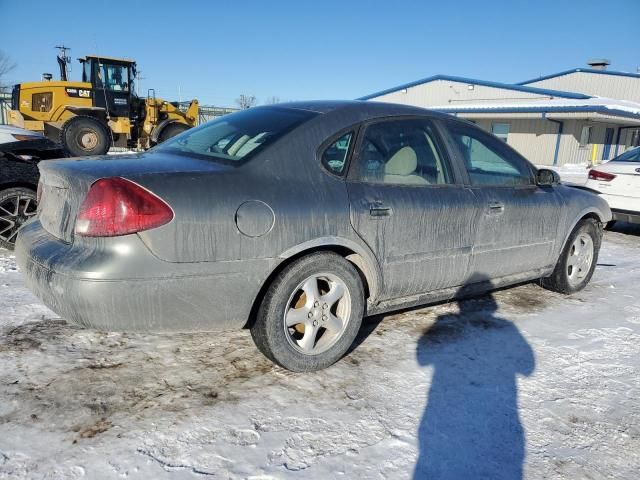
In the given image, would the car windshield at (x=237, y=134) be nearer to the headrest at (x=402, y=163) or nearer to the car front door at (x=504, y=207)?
the headrest at (x=402, y=163)

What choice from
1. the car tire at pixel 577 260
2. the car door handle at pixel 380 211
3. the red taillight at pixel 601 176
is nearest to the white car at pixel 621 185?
the red taillight at pixel 601 176

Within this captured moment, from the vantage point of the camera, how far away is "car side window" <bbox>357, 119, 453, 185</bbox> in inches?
122

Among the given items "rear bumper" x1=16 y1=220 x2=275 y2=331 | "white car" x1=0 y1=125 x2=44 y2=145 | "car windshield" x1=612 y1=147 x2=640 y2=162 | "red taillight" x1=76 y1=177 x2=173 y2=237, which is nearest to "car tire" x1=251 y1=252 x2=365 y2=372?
"rear bumper" x1=16 y1=220 x2=275 y2=331

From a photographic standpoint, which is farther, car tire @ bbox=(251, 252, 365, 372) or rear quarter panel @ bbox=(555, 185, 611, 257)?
rear quarter panel @ bbox=(555, 185, 611, 257)

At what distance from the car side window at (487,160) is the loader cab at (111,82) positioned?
42.6ft

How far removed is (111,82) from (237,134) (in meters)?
13.1

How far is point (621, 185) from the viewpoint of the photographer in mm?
7238

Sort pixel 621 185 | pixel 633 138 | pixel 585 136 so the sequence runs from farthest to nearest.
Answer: pixel 633 138, pixel 585 136, pixel 621 185

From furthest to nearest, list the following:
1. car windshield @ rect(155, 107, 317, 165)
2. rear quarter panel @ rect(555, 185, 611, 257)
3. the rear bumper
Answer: rear quarter panel @ rect(555, 185, 611, 257) → car windshield @ rect(155, 107, 317, 165) → the rear bumper

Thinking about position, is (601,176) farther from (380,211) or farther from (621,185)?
(380,211)

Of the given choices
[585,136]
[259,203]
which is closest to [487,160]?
[259,203]

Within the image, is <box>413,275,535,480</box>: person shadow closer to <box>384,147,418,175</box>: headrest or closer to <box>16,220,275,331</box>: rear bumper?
<box>384,147,418,175</box>: headrest

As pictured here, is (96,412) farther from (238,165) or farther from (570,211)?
(570,211)

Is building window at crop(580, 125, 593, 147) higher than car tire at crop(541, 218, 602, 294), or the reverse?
building window at crop(580, 125, 593, 147)
